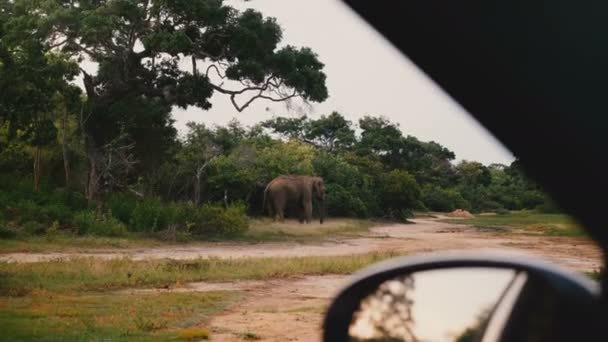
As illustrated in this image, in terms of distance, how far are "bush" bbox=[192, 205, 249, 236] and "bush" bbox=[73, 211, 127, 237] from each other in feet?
6.63

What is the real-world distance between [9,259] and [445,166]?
31.0 meters

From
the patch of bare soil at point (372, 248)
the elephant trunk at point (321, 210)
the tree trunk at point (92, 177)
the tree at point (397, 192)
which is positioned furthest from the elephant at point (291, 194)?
the tree trunk at point (92, 177)

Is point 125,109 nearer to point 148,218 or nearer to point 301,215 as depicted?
point 148,218

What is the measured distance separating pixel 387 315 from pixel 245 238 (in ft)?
54.6

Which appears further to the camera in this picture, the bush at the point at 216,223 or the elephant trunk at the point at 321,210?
the elephant trunk at the point at 321,210

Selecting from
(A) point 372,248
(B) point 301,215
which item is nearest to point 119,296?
(A) point 372,248

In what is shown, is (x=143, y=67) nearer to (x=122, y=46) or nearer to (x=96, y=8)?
(x=122, y=46)

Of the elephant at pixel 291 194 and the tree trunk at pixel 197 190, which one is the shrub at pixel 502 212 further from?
the tree trunk at pixel 197 190

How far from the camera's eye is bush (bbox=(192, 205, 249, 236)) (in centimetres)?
1767

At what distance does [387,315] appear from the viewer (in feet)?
3.94

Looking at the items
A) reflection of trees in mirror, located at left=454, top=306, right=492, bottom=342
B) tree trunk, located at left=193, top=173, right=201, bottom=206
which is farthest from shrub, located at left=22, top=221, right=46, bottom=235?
reflection of trees in mirror, located at left=454, top=306, right=492, bottom=342

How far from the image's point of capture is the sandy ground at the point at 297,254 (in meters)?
6.20

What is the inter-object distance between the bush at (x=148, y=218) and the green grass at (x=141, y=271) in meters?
5.15

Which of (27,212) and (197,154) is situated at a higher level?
(197,154)
